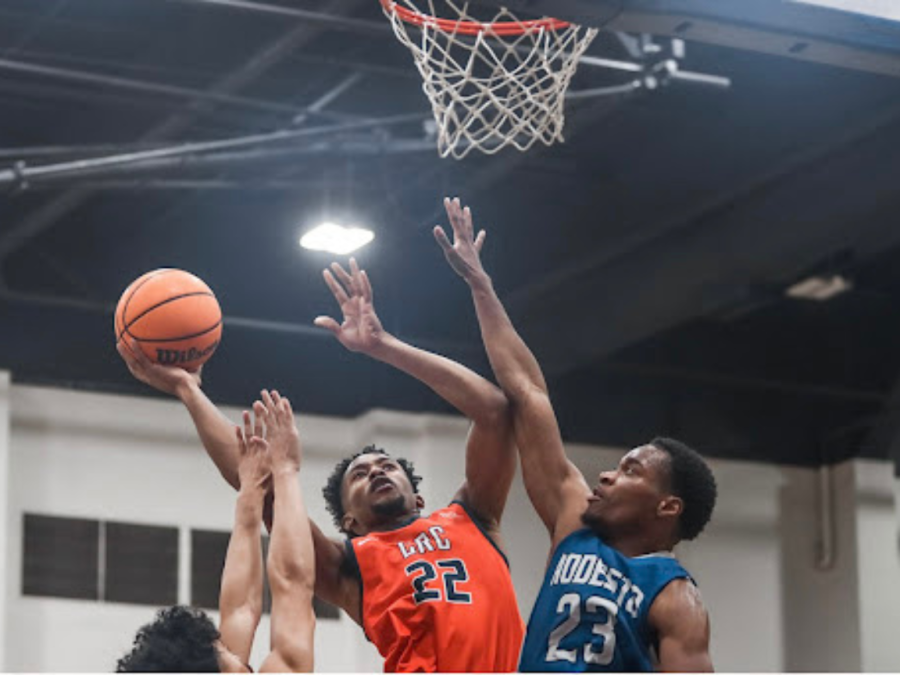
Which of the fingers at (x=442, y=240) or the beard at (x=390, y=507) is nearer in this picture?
the fingers at (x=442, y=240)

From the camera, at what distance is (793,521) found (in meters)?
13.8

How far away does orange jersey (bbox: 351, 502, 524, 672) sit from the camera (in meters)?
5.27

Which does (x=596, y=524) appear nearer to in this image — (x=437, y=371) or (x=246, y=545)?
(x=437, y=371)

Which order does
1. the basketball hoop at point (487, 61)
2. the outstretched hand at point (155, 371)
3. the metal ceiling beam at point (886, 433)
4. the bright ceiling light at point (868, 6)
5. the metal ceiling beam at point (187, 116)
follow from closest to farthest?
the outstretched hand at point (155, 371) < the bright ceiling light at point (868, 6) < the basketball hoop at point (487, 61) < the metal ceiling beam at point (187, 116) < the metal ceiling beam at point (886, 433)

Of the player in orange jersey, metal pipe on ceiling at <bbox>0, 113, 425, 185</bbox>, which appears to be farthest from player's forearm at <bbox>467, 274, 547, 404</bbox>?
metal pipe on ceiling at <bbox>0, 113, 425, 185</bbox>

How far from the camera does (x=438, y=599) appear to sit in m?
5.33

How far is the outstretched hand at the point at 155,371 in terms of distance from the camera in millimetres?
5410

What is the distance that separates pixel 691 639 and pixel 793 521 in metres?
9.36

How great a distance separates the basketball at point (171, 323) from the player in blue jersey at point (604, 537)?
807mm

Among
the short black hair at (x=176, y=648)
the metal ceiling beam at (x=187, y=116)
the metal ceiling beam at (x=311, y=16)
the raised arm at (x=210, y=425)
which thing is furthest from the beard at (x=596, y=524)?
the metal ceiling beam at (x=187, y=116)

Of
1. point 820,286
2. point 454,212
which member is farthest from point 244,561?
point 820,286

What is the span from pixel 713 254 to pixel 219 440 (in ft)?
19.6

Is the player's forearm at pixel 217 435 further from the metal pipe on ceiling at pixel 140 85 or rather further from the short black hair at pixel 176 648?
the metal pipe on ceiling at pixel 140 85

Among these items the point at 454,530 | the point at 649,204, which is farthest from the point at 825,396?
the point at 454,530
